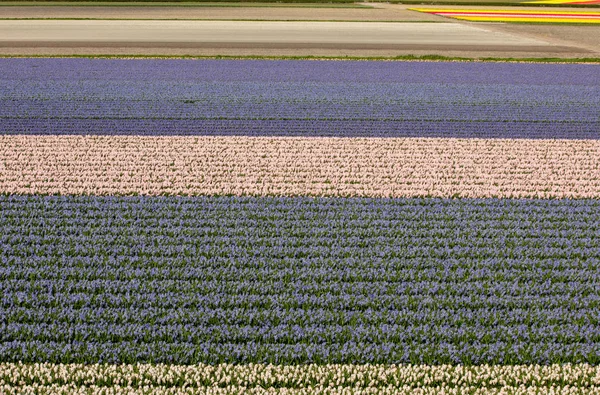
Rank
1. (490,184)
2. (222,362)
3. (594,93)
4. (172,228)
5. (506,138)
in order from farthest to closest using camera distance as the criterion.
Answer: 1. (594,93)
2. (506,138)
3. (490,184)
4. (172,228)
5. (222,362)

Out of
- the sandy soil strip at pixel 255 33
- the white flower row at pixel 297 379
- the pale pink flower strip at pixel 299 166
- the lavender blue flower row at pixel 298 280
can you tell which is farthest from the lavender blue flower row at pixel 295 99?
the white flower row at pixel 297 379

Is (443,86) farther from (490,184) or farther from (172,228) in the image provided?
(172,228)

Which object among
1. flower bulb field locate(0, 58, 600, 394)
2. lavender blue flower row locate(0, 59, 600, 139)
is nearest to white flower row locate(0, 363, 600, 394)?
flower bulb field locate(0, 58, 600, 394)

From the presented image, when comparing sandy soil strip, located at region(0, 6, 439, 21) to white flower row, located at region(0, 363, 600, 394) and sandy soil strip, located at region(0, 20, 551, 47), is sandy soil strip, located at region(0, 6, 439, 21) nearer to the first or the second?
sandy soil strip, located at region(0, 20, 551, 47)

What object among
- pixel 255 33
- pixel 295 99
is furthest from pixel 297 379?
pixel 255 33

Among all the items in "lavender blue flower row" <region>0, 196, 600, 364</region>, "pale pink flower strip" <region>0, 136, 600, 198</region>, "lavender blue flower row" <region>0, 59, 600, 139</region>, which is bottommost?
"lavender blue flower row" <region>0, 196, 600, 364</region>

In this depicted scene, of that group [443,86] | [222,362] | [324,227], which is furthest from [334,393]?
[443,86]

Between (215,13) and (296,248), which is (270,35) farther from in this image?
(296,248)
